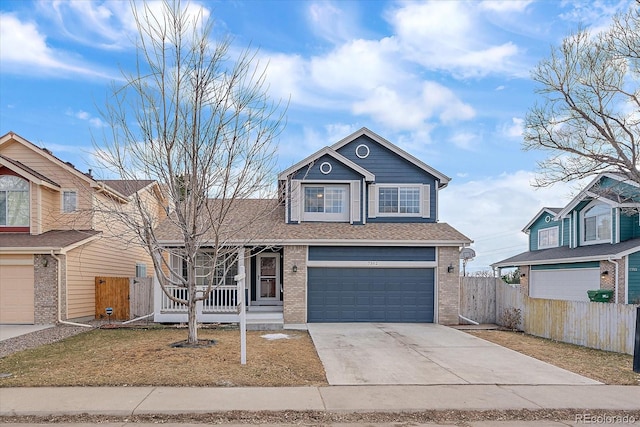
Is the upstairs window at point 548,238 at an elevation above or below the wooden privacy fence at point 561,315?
above

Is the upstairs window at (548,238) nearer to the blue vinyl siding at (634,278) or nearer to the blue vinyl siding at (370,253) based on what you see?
the blue vinyl siding at (634,278)

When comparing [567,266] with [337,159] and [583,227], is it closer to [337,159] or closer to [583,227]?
[583,227]

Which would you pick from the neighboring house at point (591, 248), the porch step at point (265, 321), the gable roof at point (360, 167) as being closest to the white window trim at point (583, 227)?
the neighboring house at point (591, 248)

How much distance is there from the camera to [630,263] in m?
17.7

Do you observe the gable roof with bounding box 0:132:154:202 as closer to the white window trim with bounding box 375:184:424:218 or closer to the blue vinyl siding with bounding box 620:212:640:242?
the white window trim with bounding box 375:184:424:218

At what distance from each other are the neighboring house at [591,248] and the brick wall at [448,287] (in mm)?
6776

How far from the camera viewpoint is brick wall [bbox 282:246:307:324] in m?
15.8

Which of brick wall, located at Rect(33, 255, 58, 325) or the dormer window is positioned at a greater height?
the dormer window

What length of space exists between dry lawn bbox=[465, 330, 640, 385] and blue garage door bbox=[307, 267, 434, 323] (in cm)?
238

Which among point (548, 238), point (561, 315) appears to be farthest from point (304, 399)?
point (548, 238)

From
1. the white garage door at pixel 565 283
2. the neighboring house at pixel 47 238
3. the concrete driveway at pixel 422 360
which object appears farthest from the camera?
the white garage door at pixel 565 283

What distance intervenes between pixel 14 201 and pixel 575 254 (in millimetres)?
23707

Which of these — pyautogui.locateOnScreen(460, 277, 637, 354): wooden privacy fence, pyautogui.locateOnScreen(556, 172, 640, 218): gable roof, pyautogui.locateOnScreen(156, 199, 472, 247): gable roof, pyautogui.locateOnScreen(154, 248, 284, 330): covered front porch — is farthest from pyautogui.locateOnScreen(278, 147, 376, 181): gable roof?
pyautogui.locateOnScreen(556, 172, 640, 218): gable roof

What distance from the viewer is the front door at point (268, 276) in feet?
58.4
